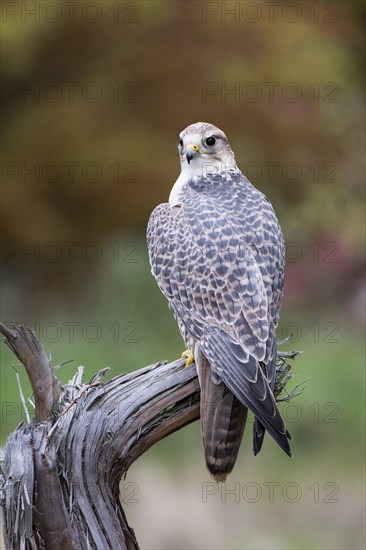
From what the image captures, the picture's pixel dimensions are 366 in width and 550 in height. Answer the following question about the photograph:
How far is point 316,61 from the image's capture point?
8.66 meters

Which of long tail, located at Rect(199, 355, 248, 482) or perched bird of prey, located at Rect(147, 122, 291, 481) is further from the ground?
perched bird of prey, located at Rect(147, 122, 291, 481)

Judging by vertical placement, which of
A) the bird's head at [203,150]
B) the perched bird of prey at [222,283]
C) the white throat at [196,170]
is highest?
the bird's head at [203,150]

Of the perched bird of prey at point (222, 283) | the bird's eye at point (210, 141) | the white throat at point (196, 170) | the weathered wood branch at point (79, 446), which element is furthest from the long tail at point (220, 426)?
the bird's eye at point (210, 141)

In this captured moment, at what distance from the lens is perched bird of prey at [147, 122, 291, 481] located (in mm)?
3764

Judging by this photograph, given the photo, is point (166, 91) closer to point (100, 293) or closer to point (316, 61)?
point (316, 61)

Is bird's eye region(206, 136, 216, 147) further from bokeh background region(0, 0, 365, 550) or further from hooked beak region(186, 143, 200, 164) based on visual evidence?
bokeh background region(0, 0, 365, 550)

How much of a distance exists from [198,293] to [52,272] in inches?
243

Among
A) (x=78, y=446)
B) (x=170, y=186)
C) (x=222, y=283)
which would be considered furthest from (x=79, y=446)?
(x=170, y=186)

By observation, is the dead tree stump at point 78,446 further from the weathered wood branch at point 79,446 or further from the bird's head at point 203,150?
the bird's head at point 203,150

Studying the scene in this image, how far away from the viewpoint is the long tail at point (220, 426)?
376 centimetres

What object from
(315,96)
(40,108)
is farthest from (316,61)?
(40,108)

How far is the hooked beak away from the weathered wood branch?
3.85ft

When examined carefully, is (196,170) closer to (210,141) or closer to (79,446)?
(210,141)

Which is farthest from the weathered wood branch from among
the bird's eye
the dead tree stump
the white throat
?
the bird's eye
